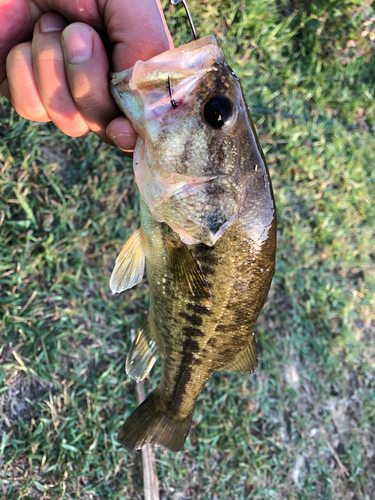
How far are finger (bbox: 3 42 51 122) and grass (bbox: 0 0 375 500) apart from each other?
34.2 inches

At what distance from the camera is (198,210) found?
54.4 inches

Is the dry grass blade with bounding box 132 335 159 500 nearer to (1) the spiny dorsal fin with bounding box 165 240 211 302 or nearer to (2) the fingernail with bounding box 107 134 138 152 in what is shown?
(1) the spiny dorsal fin with bounding box 165 240 211 302

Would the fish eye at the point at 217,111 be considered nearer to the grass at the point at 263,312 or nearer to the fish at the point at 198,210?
the fish at the point at 198,210

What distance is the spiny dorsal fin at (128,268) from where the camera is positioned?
64.6 inches

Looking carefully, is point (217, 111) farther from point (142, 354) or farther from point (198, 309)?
point (142, 354)

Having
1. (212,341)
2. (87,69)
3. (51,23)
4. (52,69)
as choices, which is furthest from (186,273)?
(51,23)

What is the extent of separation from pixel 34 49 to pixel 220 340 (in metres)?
1.50

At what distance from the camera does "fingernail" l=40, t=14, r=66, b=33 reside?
Answer: 1473 millimetres

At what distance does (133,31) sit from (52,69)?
1.23 ft

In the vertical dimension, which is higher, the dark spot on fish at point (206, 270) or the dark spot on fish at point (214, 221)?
the dark spot on fish at point (214, 221)

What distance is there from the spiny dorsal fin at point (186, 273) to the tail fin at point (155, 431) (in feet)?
2.97

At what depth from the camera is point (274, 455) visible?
2.97 m

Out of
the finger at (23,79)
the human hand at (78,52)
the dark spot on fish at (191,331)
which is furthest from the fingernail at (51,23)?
the dark spot on fish at (191,331)

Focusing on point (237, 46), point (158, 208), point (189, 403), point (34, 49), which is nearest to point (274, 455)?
point (189, 403)
